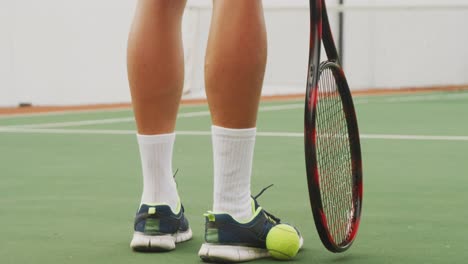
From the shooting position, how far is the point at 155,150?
202 cm

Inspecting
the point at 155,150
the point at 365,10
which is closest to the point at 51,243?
the point at 155,150

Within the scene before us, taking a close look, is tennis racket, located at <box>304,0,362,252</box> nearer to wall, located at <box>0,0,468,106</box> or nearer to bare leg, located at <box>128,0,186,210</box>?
bare leg, located at <box>128,0,186,210</box>

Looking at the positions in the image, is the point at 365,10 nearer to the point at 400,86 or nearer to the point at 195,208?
the point at 400,86

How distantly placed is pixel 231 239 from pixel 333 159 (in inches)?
9.8

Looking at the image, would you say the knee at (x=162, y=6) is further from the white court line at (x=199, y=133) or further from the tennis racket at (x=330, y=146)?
the white court line at (x=199, y=133)

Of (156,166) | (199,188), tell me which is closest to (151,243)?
(156,166)

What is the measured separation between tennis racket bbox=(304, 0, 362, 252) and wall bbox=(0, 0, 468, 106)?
5582 millimetres

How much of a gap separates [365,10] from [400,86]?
83cm

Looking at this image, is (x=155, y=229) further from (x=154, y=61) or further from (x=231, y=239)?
(x=154, y=61)

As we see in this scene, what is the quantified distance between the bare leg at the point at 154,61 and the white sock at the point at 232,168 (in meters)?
0.17

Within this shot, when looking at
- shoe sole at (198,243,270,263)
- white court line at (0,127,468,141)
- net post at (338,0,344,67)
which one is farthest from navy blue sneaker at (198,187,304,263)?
net post at (338,0,344,67)

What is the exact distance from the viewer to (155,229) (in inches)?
77.9

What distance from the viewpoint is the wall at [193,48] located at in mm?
7586

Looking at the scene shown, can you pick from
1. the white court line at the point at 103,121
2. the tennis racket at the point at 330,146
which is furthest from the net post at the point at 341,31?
the tennis racket at the point at 330,146
